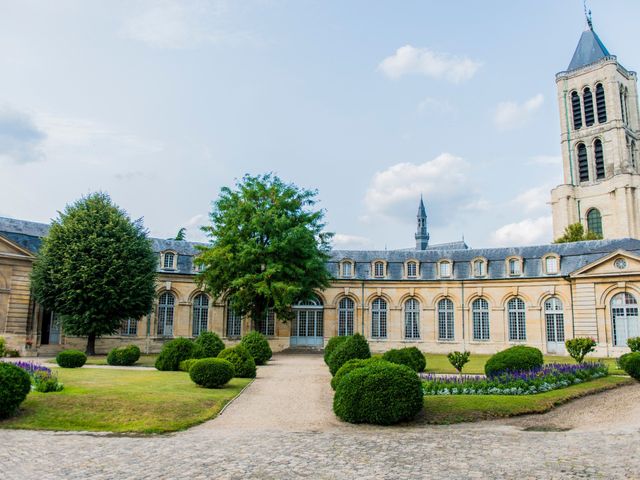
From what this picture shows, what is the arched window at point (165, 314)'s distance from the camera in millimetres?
37438

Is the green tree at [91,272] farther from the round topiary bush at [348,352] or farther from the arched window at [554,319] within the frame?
the arched window at [554,319]

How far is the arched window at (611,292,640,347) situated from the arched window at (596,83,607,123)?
37495 mm

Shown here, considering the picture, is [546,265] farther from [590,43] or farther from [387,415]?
[590,43]

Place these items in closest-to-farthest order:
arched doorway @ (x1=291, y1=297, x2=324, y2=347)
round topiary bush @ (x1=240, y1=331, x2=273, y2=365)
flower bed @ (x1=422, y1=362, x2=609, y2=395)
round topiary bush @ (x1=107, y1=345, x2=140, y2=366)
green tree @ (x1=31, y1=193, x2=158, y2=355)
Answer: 1. flower bed @ (x1=422, y1=362, x2=609, y2=395)
2. round topiary bush @ (x1=107, y1=345, x2=140, y2=366)
3. round topiary bush @ (x1=240, y1=331, x2=273, y2=365)
4. green tree @ (x1=31, y1=193, x2=158, y2=355)
5. arched doorway @ (x1=291, y1=297, x2=324, y2=347)

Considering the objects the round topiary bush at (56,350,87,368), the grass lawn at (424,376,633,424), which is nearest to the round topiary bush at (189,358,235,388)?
the grass lawn at (424,376,633,424)

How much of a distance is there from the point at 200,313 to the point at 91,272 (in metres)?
11.3

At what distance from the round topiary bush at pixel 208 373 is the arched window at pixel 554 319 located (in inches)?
1078

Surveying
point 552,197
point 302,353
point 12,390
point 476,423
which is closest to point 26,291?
point 302,353

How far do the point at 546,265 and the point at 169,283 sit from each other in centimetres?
2741

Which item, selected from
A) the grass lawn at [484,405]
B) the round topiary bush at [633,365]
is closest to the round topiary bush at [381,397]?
the grass lawn at [484,405]

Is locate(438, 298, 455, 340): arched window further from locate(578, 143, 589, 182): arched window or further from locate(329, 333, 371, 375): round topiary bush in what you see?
locate(578, 143, 589, 182): arched window

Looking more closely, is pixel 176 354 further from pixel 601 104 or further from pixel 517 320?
pixel 601 104

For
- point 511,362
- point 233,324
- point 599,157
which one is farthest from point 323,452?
point 599,157

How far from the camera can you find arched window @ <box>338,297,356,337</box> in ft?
132
